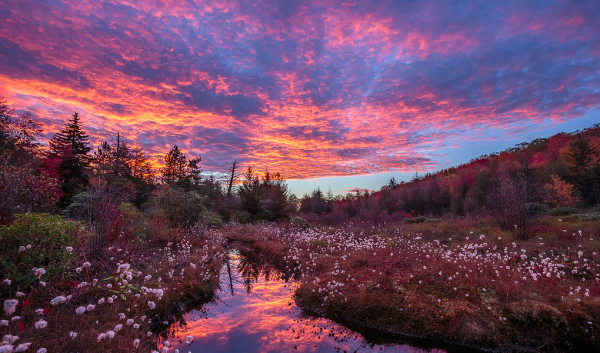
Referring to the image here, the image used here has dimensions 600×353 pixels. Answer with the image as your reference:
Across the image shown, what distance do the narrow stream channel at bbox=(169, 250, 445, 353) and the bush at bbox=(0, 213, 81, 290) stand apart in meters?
2.76

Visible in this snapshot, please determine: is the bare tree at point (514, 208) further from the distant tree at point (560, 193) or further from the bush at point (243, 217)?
the bush at point (243, 217)

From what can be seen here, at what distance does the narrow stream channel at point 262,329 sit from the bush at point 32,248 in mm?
2760

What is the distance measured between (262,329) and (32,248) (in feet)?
16.4

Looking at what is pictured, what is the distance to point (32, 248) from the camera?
4.37 m

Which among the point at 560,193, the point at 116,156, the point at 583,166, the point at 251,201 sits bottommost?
the point at 560,193

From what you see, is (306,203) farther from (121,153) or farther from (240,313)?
(240,313)

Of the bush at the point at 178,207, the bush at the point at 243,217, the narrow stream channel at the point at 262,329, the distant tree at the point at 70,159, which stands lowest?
the narrow stream channel at the point at 262,329

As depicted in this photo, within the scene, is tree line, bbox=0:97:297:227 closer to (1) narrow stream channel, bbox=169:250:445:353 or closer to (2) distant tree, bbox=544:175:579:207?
(1) narrow stream channel, bbox=169:250:445:353

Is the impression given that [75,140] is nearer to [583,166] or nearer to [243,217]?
[243,217]

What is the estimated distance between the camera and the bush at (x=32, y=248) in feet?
12.9

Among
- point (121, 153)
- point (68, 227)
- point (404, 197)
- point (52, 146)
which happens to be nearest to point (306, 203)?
point (404, 197)

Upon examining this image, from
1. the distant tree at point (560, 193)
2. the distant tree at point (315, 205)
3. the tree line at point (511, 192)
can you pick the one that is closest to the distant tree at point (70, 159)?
the tree line at point (511, 192)

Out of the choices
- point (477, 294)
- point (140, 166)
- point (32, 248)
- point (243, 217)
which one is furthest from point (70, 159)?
point (477, 294)

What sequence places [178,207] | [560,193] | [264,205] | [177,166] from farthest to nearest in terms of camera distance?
1. [177,166]
2. [264,205]
3. [560,193]
4. [178,207]
